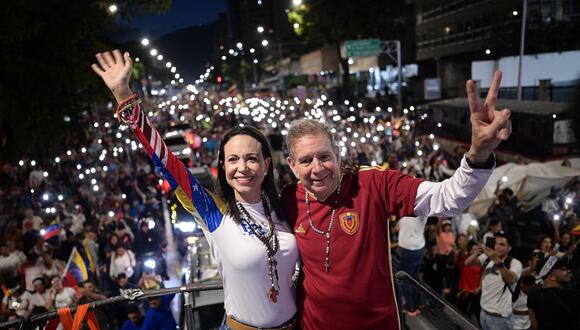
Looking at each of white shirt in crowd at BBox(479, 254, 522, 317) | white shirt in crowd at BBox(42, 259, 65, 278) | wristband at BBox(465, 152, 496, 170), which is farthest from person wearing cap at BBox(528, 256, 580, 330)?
white shirt in crowd at BBox(42, 259, 65, 278)

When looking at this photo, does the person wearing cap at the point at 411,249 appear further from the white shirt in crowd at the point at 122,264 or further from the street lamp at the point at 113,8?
the street lamp at the point at 113,8

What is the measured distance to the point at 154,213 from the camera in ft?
44.0

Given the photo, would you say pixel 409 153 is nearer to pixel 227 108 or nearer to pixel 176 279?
pixel 176 279

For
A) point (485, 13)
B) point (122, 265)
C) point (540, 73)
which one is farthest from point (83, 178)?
point (485, 13)

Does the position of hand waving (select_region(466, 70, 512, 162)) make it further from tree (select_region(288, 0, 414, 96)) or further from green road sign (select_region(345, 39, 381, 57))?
tree (select_region(288, 0, 414, 96))

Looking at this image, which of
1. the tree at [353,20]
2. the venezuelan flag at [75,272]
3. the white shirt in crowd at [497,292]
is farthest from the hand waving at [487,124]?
the tree at [353,20]

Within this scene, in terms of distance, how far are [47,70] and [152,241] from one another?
5482 millimetres

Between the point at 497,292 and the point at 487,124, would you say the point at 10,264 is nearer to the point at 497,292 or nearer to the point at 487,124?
the point at 497,292

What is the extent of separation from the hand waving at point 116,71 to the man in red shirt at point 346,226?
3.57 ft

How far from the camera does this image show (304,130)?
284cm

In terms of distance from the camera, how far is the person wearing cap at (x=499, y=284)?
5.76 m

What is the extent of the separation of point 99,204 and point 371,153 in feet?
31.4

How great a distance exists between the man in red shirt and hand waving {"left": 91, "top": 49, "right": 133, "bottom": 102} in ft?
3.57

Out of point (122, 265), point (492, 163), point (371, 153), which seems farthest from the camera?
point (371, 153)
